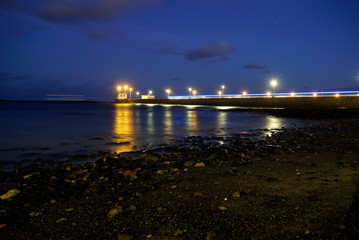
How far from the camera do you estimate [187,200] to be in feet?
18.3

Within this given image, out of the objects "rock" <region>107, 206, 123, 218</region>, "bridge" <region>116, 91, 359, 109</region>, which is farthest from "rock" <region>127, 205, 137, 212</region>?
"bridge" <region>116, 91, 359, 109</region>

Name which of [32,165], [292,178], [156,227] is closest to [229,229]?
[156,227]

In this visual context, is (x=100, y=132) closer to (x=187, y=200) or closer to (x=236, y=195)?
(x=187, y=200)

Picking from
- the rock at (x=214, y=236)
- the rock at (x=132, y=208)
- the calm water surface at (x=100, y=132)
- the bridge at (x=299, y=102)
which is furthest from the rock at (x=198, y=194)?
the bridge at (x=299, y=102)

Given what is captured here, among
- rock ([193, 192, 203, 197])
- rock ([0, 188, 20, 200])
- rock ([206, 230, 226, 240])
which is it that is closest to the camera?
rock ([206, 230, 226, 240])

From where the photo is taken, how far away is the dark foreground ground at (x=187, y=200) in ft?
14.1

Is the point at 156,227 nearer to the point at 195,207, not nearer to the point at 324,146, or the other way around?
the point at 195,207

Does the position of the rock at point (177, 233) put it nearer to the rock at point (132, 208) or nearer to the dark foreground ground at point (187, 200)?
the dark foreground ground at point (187, 200)

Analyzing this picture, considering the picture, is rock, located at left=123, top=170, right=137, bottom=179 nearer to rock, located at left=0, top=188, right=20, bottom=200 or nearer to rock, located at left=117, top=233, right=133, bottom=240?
rock, located at left=0, top=188, right=20, bottom=200

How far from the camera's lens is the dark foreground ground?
4.29 m

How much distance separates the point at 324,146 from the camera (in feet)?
38.8

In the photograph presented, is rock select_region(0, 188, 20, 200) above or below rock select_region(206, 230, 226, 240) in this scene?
below

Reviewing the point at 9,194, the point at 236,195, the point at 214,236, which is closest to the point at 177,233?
the point at 214,236

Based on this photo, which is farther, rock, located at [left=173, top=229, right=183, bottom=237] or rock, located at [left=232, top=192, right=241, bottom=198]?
rock, located at [left=232, top=192, right=241, bottom=198]
